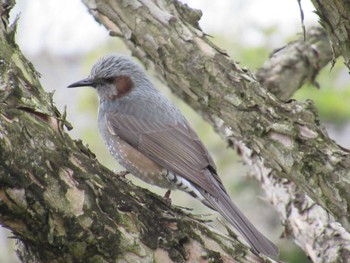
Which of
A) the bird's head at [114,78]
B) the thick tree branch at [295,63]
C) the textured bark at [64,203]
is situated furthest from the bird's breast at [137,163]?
the thick tree branch at [295,63]

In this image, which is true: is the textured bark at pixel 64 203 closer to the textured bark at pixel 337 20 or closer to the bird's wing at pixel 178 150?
the bird's wing at pixel 178 150

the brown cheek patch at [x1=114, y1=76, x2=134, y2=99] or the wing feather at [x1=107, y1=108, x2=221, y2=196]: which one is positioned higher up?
the brown cheek patch at [x1=114, y1=76, x2=134, y2=99]

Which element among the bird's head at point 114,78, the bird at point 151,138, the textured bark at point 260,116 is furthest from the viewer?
the bird's head at point 114,78

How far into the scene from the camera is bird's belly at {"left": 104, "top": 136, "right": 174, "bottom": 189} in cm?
531

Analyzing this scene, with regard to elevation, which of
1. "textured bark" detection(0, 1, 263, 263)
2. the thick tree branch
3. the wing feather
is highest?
the thick tree branch

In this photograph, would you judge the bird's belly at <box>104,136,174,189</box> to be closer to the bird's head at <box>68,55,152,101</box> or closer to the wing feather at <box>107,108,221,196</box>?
the wing feather at <box>107,108,221,196</box>

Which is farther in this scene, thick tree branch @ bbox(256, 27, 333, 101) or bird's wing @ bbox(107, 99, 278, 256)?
thick tree branch @ bbox(256, 27, 333, 101)

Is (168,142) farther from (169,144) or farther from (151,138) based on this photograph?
(151,138)

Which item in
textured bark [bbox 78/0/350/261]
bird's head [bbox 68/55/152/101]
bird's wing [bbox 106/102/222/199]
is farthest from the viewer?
bird's head [bbox 68/55/152/101]

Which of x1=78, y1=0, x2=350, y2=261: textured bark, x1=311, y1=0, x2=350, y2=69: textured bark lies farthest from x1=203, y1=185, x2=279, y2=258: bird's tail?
x1=311, y1=0, x2=350, y2=69: textured bark

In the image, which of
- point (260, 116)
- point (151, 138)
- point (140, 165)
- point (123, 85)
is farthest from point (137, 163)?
point (260, 116)

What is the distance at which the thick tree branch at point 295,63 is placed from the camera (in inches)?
252

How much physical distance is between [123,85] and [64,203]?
2957 millimetres

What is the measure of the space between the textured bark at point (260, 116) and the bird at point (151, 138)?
35 cm
